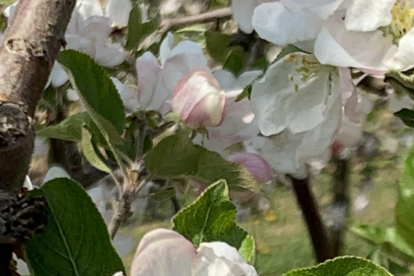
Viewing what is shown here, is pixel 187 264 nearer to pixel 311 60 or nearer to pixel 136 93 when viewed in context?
pixel 311 60

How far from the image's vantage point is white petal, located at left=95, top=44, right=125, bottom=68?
3.09 feet

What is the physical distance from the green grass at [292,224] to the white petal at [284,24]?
9.67ft

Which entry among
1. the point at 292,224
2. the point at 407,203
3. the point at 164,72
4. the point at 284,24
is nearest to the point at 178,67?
the point at 164,72

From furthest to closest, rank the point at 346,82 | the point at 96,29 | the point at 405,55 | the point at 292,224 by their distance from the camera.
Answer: the point at 292,224 → the point at 96,29 → the point at 346,82 → the point at 405,55

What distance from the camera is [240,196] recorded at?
→ 2.57ft

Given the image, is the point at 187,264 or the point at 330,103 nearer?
the point at 187,264

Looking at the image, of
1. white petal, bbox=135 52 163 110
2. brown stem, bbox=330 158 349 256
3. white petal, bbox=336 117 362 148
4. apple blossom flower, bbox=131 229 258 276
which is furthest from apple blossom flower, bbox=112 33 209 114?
brown stem, bbox=330 158 349 256

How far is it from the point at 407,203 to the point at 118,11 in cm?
67

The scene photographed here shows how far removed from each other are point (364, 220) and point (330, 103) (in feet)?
11.2

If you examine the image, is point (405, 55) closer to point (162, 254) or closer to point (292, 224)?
point (162, 254)

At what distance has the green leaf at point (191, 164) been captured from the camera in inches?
27.4

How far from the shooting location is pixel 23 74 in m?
0.45

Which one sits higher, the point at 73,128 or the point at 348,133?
the point at 73,128

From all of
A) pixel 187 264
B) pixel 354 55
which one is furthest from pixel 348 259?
pixel 354 55
